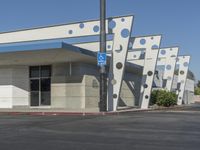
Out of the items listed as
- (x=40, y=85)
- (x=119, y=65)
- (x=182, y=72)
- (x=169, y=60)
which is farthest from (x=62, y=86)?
(x=182, y=72)

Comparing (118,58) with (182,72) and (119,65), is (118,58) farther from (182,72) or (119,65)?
(182,72)

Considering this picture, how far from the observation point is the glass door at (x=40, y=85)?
117ft

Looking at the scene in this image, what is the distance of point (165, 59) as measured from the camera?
48.8m

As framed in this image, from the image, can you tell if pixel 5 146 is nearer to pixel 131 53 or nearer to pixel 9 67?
pixel 9 67

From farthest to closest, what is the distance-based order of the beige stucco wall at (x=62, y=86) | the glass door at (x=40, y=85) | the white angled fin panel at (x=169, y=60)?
the white angled fin panel at (x=169, y=60) → the glass door at (x=40, y=85) → the beige stucco wall at (x=62, y=86)

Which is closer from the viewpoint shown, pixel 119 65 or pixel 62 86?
pixel 119 65

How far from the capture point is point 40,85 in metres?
36.1

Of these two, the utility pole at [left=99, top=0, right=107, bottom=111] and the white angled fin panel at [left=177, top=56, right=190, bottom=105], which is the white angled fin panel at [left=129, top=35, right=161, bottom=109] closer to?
the utility pole at [left=99, top=0, right=107, bottom=111]

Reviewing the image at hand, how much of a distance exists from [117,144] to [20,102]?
2541 centimetres

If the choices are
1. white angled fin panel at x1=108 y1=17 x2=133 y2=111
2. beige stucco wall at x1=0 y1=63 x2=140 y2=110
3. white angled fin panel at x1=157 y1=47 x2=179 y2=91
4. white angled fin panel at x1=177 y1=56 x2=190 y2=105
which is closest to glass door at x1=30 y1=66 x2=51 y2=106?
beige stucco wall at x1=0 y1=63 x2=140 y2=110

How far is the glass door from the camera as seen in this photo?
3572 cm

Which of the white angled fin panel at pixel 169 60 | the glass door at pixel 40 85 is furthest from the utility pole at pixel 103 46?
the white angled fin panel at pixel 169 60

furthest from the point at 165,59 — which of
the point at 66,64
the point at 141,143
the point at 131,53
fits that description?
the point at 141,143

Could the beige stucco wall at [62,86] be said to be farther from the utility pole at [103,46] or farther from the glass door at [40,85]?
the utility pole at [103,46]
